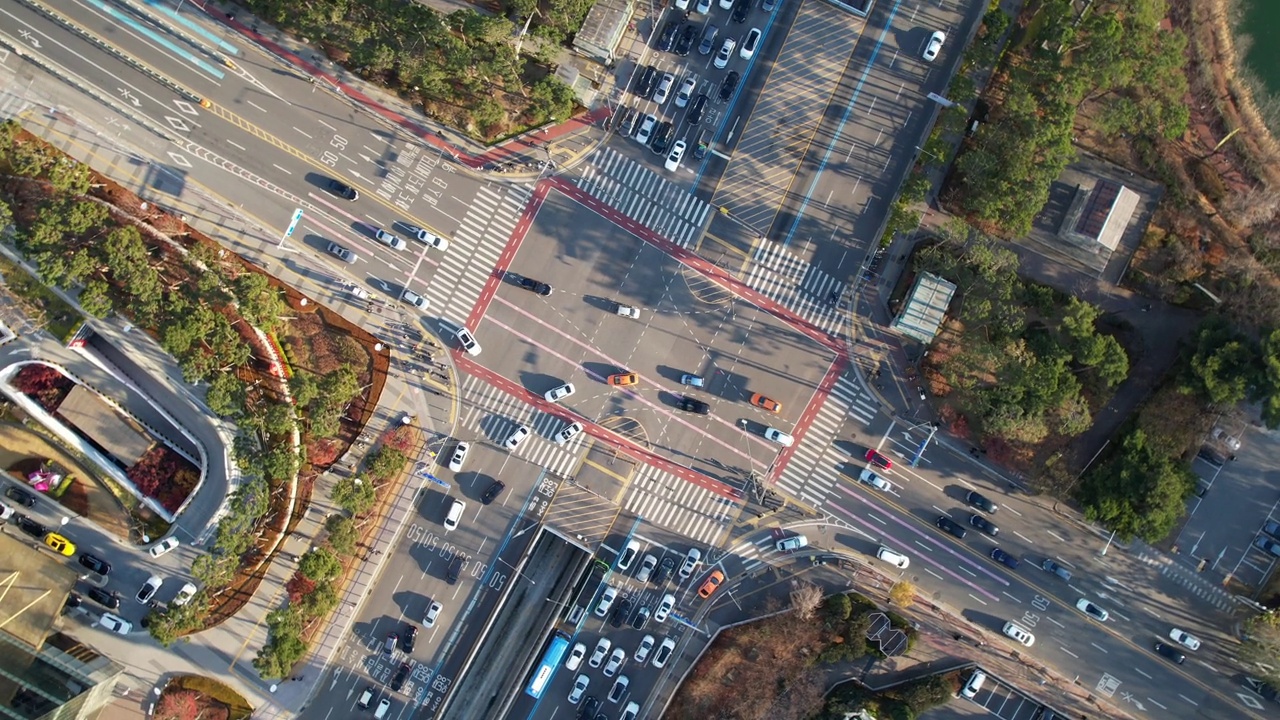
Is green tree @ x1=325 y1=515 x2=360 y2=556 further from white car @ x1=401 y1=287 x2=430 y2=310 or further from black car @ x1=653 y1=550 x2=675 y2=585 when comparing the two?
black car @ x1=653 y1=550 x2=675 y2=585

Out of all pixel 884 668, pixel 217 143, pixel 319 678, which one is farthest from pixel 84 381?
pixel 884 668

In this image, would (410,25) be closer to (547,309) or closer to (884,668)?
(547,309)

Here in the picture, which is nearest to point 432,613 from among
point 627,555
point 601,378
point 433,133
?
point 627,555

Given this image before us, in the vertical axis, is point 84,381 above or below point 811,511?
below

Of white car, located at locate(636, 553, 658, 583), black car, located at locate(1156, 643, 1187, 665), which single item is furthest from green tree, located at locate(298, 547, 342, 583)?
black car, located at locate(1156, 643, 1187, 665)

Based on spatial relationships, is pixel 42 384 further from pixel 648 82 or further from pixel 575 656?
pixel 648 82

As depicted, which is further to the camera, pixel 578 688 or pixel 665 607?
pixel 665 607
